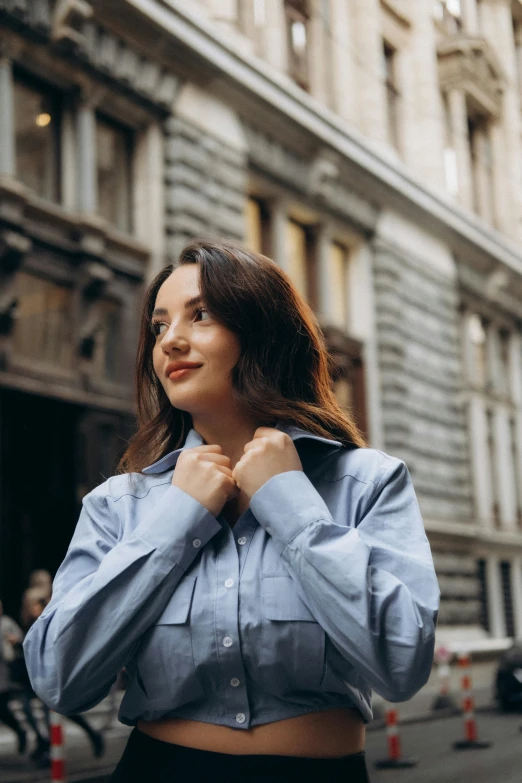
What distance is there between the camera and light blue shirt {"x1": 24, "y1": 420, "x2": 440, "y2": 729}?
5.58 ft

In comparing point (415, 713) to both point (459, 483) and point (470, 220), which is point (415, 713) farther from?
point (470, 220)

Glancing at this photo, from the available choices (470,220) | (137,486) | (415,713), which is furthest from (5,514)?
(470,220)

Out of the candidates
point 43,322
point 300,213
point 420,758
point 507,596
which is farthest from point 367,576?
point 507,596

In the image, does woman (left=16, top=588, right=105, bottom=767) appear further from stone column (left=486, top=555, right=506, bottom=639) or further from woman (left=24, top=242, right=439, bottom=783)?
stone column (left=486, top=555, right=506, bottom=639)

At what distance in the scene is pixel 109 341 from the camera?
45.7 feet

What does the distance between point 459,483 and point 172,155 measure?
33.9 ft

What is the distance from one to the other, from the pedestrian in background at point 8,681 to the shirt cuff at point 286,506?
8104 mm

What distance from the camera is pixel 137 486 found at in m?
2.00

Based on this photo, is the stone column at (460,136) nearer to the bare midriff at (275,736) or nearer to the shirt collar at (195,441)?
the shirt collar at (195,441)

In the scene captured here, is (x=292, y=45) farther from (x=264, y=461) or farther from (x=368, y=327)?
(x=264, y=461)

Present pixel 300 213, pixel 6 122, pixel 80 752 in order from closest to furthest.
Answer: pixel 80 752, pixel 6 122, pixel 300 213

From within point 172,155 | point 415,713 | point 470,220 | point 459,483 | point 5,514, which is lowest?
point 415,713

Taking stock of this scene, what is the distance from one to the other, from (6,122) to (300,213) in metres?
7.69

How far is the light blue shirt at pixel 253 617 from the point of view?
66.9 inches
